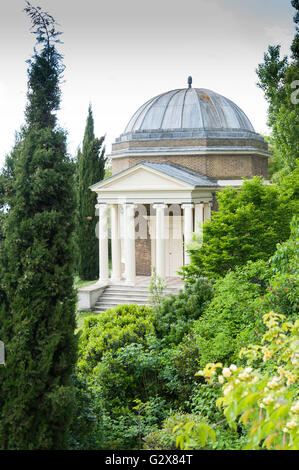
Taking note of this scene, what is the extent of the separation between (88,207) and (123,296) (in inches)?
402

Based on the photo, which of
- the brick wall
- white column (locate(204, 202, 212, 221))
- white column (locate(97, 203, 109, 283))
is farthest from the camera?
the brick wall

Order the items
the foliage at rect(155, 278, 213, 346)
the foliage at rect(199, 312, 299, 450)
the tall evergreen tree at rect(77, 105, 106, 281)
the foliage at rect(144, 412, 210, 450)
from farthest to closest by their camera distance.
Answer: the tall evergreen tree at rect(77, 105, 106, 281)
the foliage at rect(155, 278, 213, 346)
the foliage at rect(144, 412, 210, 450)
the foliage at rect(199, 312, 299, 450)

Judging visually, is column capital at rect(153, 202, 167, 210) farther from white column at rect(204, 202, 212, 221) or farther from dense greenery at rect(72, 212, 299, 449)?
dense greenery at rect(72, 212, 299, 449)

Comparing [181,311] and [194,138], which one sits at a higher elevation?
[194,138]

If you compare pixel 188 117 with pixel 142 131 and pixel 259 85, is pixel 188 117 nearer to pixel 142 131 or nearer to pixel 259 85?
pixel 142 131

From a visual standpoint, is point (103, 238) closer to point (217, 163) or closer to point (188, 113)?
point (217, 163)

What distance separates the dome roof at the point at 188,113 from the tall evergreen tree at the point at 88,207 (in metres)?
3.94

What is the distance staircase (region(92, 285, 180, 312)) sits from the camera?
2623 centimetres

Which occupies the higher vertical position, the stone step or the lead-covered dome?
the lead-covered dome

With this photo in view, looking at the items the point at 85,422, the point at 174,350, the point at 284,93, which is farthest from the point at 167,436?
the point at 284,93

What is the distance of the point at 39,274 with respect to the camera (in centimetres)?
852

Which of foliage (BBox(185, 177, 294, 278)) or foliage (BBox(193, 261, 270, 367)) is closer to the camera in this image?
foliage (BBox(193, 261, 270, 367))

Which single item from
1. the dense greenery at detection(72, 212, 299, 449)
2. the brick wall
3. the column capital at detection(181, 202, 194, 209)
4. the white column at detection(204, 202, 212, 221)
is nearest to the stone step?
the column capital at detection(181, 202, 194, 209)
